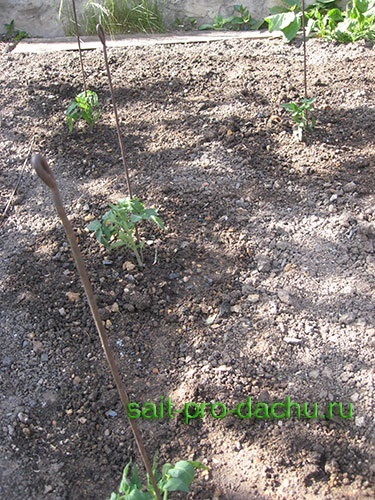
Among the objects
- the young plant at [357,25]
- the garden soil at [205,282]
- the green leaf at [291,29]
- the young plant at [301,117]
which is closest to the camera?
the garden soil at [205,282]

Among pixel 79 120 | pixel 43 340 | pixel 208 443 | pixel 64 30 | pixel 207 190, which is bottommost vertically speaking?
pixel 208 443

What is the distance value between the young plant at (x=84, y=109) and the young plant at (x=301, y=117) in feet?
3.78

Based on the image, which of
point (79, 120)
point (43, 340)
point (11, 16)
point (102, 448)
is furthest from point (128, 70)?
point (102, 448)

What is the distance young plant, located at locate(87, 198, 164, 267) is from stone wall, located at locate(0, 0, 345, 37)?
2839 mm

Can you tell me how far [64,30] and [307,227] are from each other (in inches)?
129

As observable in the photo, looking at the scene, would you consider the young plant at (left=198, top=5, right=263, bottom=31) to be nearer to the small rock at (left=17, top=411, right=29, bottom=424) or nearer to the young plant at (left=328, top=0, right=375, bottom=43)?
the young plant at (left=328, top=0, right=375, bottom=43)

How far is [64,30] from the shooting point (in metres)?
5.34

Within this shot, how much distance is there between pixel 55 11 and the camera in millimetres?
5340

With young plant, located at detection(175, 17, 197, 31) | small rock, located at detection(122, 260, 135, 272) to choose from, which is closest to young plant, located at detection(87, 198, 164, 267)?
small rock, located at detection(122, 260, 135, 272)

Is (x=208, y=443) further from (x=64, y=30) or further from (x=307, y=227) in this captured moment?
(x=64, y=30)

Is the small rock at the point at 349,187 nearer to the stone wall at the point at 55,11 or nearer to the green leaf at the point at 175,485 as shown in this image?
the green leaf at the point at 175,485

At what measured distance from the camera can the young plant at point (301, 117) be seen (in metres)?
3.54

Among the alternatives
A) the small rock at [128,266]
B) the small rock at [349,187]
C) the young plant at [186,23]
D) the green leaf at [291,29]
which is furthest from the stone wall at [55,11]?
the small rock at [128,266]

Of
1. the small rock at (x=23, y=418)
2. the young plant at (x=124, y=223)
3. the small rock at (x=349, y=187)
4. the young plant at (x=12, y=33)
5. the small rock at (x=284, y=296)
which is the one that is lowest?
the small rock at (x=23, y=418)
